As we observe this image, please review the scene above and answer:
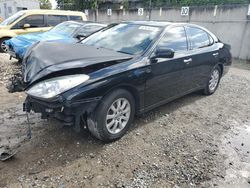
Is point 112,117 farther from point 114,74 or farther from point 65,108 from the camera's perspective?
point 65,108

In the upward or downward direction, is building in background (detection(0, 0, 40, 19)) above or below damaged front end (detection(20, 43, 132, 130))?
above

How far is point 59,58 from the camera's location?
2.99 metres

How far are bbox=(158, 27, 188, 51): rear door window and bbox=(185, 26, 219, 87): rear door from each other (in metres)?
0.21

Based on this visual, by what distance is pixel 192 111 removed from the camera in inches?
178

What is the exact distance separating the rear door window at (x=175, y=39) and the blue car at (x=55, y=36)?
2871 millimetres

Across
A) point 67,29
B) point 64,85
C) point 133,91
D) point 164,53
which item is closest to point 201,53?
point 164,53

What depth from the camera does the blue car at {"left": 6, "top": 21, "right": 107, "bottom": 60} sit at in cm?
660

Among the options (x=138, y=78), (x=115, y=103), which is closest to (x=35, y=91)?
(x=115, y=103)

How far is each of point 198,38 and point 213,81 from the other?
47.8 inches

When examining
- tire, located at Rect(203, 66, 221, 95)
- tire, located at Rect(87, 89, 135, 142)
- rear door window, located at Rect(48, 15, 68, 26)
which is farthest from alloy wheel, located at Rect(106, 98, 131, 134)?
rear door window, located at Rect(48, 15, 68, 26)

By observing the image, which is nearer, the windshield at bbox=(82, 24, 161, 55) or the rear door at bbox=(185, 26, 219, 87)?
the windshield at bbox=(82, 24, 161, 55)

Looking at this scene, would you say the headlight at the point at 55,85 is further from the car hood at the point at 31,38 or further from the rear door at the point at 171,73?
the car hood at the point at 31,38

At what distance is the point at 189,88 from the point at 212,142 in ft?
4.66

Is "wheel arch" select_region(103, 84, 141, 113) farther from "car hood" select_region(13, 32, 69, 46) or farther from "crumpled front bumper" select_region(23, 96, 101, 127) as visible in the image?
"car hood" select_region(13, 32, 69, 46)
